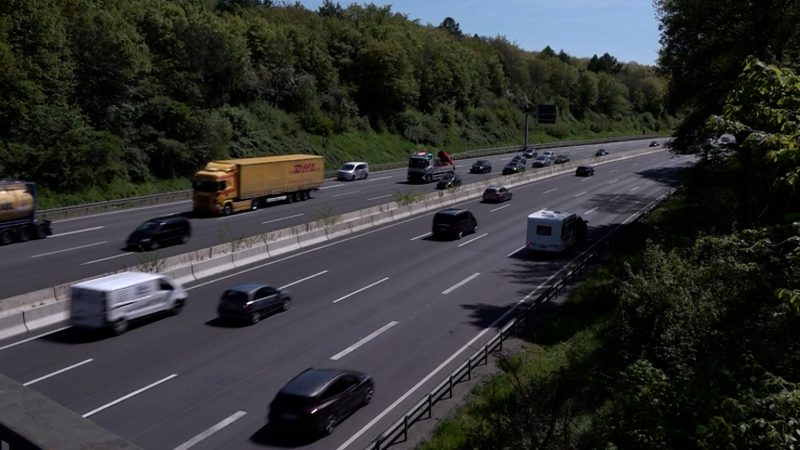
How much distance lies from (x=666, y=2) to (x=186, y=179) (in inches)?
1438

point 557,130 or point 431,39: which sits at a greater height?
point 431,39

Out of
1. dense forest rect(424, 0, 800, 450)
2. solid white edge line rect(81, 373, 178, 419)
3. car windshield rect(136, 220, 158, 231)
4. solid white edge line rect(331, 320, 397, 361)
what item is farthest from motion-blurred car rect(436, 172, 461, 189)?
solid white edge line rect(81, 373, 178, 419)

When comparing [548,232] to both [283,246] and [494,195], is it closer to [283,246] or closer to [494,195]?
[283,246]

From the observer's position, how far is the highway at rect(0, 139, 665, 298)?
91.3 ft

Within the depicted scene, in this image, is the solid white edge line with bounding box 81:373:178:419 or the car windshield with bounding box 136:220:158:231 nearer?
the solid white edge line with bounding box 81:373:178:419

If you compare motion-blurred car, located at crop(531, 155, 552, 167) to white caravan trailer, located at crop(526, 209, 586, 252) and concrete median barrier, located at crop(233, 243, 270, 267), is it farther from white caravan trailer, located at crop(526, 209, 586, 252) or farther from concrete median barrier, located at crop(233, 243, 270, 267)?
concrete median barrier, located at crop(233, 243, 270, 267)

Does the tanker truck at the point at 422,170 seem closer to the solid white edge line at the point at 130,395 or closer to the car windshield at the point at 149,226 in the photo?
the car windshield at the point at 149,226

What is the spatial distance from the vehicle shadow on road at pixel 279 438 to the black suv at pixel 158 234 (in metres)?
18.6

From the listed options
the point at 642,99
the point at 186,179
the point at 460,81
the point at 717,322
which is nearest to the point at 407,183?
the point at 186,179

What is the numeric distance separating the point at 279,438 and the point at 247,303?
25.6ft

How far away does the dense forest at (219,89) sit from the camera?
47375 millimetres

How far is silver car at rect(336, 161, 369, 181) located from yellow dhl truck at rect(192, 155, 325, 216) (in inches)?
417

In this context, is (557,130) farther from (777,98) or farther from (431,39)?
(777,98)

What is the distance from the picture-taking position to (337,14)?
108 meters
